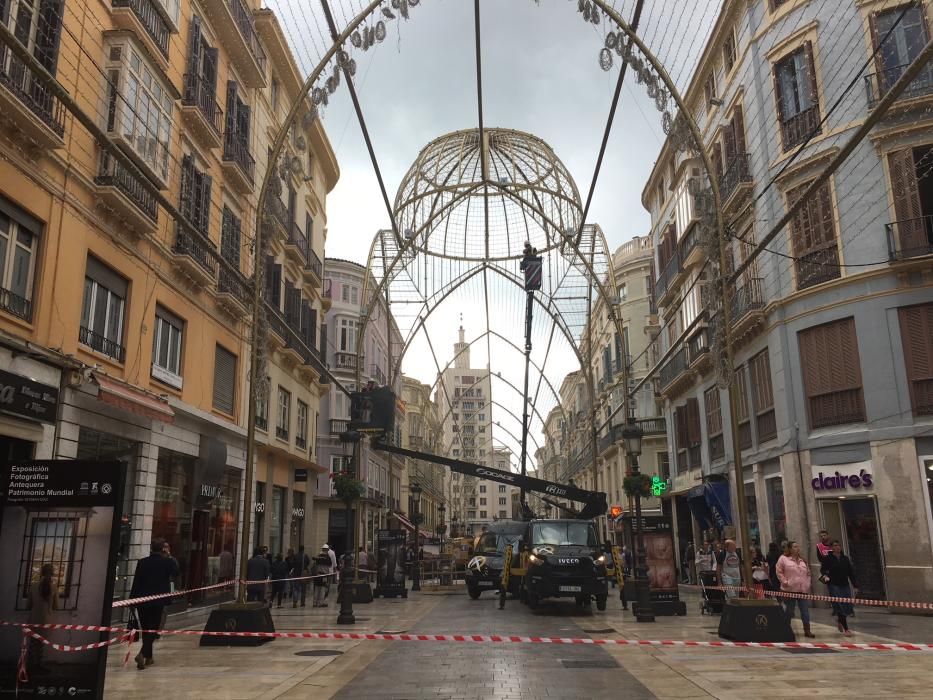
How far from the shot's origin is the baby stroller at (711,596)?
17.6m

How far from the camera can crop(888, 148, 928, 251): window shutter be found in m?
18.4

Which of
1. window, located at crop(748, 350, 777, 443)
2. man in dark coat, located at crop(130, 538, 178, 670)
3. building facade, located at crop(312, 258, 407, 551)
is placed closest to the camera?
man in dark coat, located at crop(130, 538, 178, 670)

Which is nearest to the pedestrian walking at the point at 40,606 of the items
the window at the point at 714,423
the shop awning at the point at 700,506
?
the window at the point at 714,423

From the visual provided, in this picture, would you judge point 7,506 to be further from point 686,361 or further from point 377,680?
point 686,361

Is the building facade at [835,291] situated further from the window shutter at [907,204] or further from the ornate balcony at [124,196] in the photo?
the ornate balcony at [124,196]

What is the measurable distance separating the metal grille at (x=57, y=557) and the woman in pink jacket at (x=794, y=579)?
11176mm

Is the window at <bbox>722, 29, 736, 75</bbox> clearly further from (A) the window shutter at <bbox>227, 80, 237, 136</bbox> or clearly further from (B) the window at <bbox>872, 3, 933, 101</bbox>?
(A) the window shutter at <bbox>227, 80, 237, 136</bbox>

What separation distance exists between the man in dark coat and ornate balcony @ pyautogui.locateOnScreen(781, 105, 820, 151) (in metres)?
18.3

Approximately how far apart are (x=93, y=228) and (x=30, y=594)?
921 cm

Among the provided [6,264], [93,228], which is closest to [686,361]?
[93,228]

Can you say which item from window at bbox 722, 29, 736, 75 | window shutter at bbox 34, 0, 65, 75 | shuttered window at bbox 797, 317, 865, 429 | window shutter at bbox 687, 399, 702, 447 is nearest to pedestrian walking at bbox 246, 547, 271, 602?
window shutter at bbox 34, 0, 65, 75

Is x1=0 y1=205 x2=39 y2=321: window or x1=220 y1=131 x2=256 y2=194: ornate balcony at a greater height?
x1=220 y1=131 x2=256 y2=194: ornate balcony

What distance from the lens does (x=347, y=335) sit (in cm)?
4741

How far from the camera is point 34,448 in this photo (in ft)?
41.3
